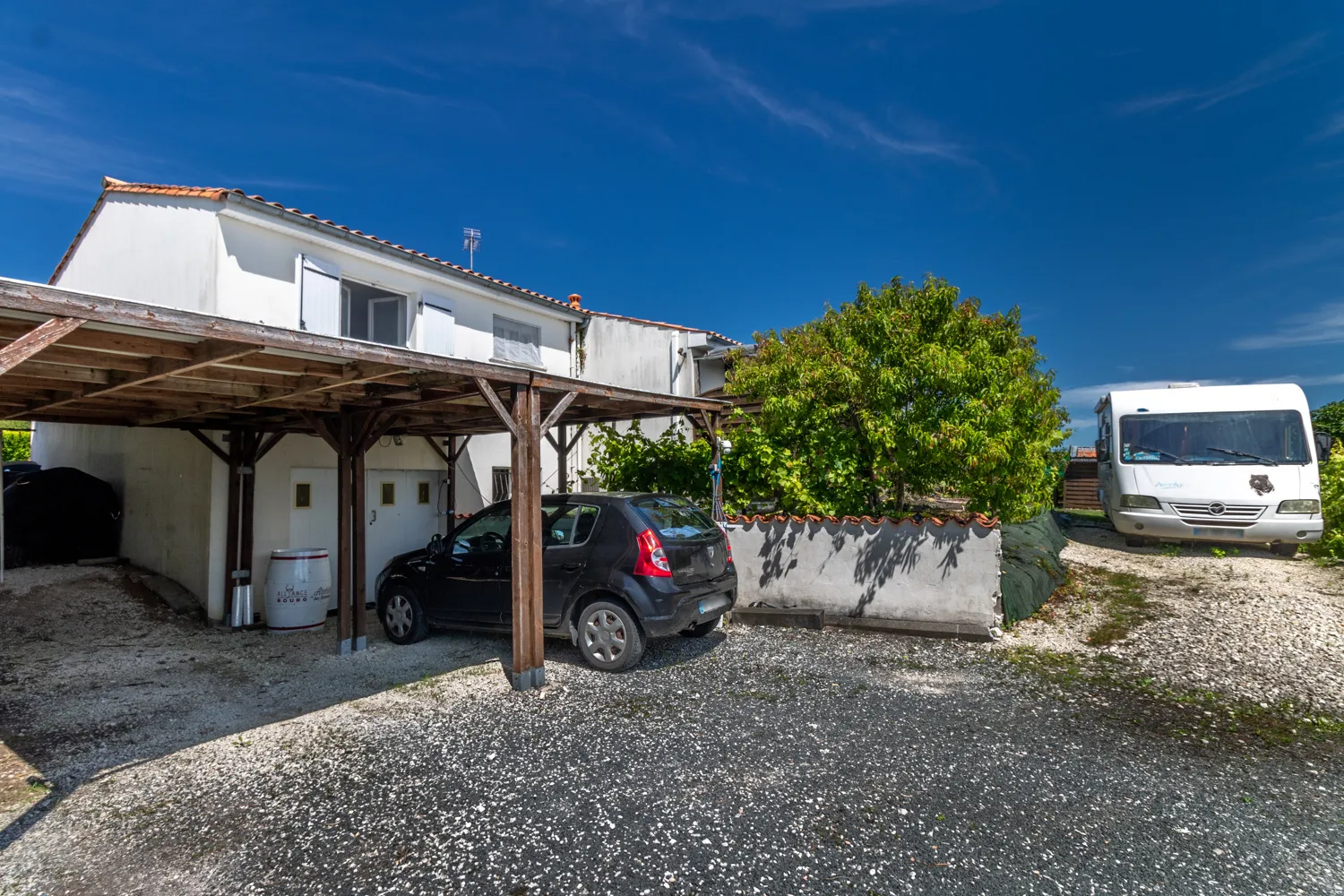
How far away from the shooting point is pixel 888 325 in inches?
337

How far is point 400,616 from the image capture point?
743 centimetres

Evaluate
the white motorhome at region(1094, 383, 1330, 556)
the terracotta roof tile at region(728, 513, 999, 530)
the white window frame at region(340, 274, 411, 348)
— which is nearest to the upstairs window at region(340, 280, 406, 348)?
the white window frame at region(340, 274, 411, 348)

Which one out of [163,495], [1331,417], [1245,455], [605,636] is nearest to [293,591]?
[163,495]

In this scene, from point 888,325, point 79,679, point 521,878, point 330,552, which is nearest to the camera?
point 521,878


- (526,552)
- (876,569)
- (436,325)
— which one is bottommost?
(876,569)

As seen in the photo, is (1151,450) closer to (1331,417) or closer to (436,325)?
(436,325)

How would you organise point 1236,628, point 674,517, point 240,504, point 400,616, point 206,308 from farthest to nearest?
point 240,504
point 206,308
point 400,616
point 1236,628
point 674,517

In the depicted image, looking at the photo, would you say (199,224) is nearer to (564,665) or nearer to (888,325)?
(564,665)

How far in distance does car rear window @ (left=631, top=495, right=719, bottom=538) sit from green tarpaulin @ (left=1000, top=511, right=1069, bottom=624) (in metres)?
3.29

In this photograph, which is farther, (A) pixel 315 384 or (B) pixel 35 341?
(A) pixel 315 384

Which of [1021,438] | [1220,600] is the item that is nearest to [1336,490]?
[1220,600]

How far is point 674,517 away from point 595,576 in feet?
3.06

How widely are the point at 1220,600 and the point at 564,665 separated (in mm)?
7555

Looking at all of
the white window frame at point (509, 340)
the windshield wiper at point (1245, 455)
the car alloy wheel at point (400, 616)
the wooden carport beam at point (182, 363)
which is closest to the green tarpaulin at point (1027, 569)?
the windshield wiper at point (1245, 455)
